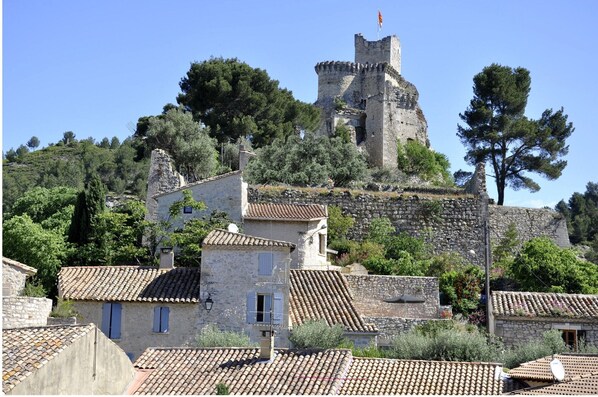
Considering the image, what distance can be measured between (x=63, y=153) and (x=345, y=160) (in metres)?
39.3

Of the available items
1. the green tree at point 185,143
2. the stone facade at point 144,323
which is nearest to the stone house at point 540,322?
the stone facade at point 144,323

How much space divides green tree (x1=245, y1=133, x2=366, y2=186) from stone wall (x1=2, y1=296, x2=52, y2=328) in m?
19.1

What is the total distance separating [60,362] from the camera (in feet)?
52.1

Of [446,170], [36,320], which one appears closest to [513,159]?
[446,170]

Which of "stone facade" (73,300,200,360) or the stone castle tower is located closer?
"stone facade" (73,300,200,360)

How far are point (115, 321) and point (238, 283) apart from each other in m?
3.51

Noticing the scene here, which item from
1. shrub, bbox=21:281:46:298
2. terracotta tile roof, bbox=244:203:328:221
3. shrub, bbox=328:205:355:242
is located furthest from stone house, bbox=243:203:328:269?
shrub, bbox=21:281:46:298

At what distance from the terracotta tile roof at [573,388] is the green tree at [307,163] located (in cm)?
2535

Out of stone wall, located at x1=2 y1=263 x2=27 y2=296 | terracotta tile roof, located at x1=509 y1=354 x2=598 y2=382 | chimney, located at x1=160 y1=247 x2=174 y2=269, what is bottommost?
terracotta tile roof, located at x1=509 y1=354 x2=598 y2=382

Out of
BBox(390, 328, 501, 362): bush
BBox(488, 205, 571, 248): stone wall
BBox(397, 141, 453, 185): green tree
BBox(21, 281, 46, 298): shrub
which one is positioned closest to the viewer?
BBox(390, 328, 501, 362): bush

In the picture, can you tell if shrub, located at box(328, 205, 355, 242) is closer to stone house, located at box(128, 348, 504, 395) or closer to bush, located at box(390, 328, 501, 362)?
bush, located at box(390, 328, 501, 362)

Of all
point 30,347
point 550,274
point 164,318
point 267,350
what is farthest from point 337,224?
point 30,347

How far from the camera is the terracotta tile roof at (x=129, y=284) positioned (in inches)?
1136

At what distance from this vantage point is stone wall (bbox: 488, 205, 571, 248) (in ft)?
147
